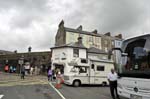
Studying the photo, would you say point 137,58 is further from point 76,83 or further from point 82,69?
point 82,69

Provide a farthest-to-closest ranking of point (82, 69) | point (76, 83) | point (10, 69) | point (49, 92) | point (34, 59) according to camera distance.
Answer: point (10, 69) < point (34, 59) < point (82, 69) < point (76, 83) < point (49, 92)

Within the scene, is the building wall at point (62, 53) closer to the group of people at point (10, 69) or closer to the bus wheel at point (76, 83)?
the bus wheel at point (76, 83)

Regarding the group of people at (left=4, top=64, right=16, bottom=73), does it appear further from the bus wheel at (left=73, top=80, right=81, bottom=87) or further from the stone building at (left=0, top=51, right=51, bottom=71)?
the bus wheel at (left=73, top=80, right=81, bottom=87)

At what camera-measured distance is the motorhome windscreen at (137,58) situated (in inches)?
347

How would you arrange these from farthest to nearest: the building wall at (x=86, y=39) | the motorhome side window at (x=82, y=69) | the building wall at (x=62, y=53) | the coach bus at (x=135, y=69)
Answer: the building wall at (x=86, y=39) < the building wall at (x=62, y=53) < the motorhome side window at (x=82, y=69) < the coach bus at (x=135, y=69)

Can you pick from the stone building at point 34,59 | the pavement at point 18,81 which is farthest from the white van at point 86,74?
the stone building at point 34,59

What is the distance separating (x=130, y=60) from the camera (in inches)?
387

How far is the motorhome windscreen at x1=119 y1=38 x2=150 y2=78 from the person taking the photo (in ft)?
28.9

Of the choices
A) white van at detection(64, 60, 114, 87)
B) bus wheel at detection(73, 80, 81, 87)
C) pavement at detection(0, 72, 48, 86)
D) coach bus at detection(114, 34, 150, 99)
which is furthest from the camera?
pavement at detection(0, 72, 48, 86)

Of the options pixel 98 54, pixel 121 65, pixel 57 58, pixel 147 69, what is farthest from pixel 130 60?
pixel 98 54

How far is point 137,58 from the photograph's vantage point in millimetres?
9430

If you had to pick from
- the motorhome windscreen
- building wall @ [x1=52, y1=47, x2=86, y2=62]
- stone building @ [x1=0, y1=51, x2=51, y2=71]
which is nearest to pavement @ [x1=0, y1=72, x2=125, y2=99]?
the motorhome windscreen

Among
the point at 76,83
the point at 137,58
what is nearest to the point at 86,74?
the point at 76,83

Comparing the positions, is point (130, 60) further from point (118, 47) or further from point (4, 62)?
point (4, 62)
